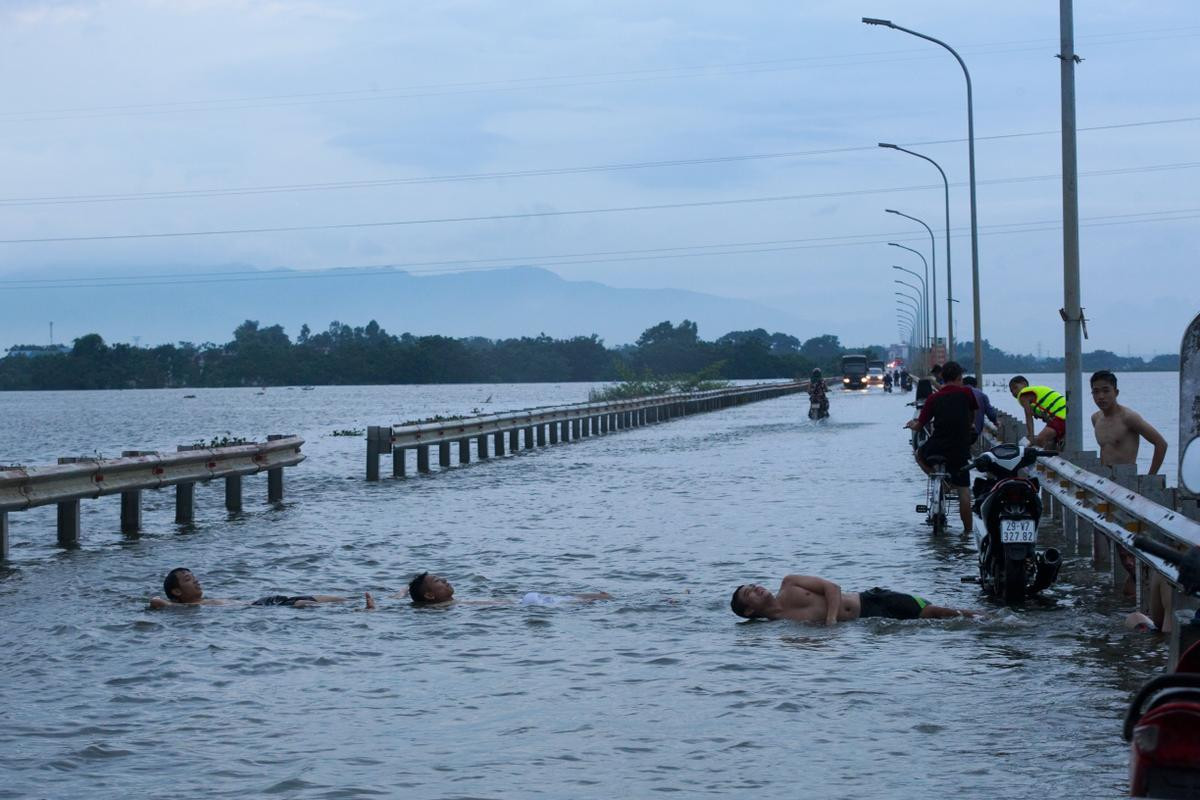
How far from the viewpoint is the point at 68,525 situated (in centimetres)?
1694

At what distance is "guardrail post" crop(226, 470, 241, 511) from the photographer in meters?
21.4

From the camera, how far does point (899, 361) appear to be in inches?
6811

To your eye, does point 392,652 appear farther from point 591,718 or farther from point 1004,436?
point 1004,436

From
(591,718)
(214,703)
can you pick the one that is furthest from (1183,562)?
(214,703)

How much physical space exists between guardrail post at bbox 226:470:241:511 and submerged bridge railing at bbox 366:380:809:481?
576 centimetres

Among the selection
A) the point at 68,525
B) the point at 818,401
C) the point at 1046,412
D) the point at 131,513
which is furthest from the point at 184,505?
the point at 818,401

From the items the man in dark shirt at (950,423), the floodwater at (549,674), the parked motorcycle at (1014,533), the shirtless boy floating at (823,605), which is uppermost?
the man in dark shirt at (950,423)

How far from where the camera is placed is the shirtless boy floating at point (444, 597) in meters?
11.9

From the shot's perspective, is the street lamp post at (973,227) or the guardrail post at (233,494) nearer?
the guardrail post at (233,494)

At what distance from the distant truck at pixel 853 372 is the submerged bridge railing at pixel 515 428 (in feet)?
145

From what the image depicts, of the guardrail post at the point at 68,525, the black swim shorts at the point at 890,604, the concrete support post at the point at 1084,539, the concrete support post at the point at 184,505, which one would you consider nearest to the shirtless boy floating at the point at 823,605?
the black swim shorts at the point at 890,604

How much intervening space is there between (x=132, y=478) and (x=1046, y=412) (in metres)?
10.3

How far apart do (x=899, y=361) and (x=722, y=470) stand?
5780 inches

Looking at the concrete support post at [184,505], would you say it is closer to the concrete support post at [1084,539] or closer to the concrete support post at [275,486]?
the concrete support post at [275,486]
